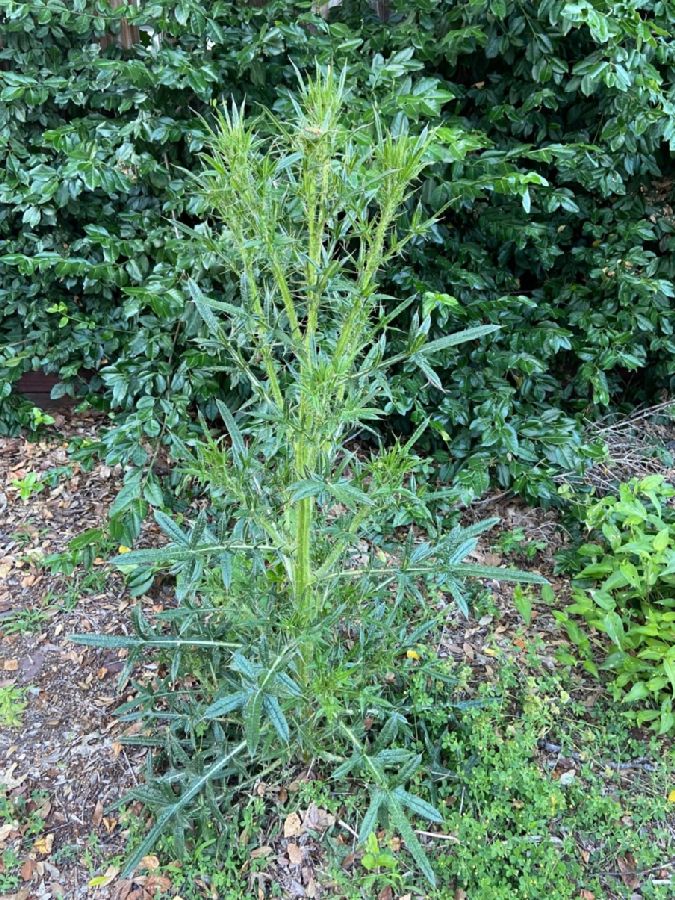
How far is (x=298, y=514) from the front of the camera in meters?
1.58

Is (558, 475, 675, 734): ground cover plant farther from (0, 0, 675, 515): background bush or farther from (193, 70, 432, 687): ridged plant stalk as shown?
(193, 70, 432, 687): ridged plant stalk

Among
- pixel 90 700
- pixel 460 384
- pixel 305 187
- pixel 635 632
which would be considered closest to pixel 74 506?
pixel 90 700

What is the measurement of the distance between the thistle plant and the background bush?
53cm

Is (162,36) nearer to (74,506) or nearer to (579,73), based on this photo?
(579,73)

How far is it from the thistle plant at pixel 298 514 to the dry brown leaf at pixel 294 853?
0.67ft

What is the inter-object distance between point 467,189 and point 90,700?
2.11 m

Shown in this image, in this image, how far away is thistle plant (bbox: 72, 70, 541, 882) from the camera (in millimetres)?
1274

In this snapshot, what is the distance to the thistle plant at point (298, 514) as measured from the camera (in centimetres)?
127

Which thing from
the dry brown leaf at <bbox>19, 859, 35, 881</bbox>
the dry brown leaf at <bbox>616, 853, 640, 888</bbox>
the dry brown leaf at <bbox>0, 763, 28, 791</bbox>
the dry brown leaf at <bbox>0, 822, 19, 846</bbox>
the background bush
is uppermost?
the background bush

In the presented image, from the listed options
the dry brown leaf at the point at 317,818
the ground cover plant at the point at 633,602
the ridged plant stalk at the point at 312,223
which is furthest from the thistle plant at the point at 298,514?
the ground cover plant at the point at 633,602

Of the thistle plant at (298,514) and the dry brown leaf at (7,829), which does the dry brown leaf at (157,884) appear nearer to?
the thistle plant at (298,514)

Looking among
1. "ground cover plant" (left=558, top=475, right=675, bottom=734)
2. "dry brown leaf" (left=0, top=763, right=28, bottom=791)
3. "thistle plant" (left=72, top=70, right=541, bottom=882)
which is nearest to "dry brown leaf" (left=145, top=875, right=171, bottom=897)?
"thistle plant" (left=72, top=70, right=541, bottom=882)

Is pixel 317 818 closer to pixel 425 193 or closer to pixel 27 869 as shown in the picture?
pixel 27 869

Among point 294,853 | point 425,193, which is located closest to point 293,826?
point 294,853
